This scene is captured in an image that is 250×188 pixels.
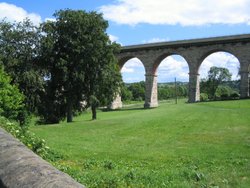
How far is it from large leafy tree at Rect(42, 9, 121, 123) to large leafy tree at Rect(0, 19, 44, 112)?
1078 mm

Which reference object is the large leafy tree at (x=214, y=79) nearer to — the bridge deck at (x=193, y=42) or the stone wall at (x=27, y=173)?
the bridge deck at (x=193, y=42)

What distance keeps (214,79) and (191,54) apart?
4043 cm

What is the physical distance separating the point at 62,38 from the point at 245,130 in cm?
2135

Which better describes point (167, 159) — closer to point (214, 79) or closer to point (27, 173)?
point (27, 173)

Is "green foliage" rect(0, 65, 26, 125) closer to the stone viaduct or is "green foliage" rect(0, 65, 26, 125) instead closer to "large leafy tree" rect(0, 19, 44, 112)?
"large leafy tree" rect(0, 19, 44, 112)

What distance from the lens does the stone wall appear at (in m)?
2.31

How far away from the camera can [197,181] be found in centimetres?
674

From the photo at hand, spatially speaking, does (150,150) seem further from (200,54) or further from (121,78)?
(200,54)

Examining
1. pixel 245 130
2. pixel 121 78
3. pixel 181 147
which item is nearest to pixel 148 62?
pixel 121 78

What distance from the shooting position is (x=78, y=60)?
34.7 metres

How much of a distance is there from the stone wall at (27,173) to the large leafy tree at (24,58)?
30.4 m

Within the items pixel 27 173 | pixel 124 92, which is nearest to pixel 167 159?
pixel 27 173

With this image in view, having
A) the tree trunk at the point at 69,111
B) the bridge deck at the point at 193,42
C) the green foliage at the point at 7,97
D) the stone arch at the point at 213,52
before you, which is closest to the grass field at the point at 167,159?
the green foliage at the point at 7,97

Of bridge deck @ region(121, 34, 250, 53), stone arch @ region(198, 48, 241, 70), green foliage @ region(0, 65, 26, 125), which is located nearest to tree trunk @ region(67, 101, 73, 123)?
green foliage @ region(0, 65, 26, 125)
